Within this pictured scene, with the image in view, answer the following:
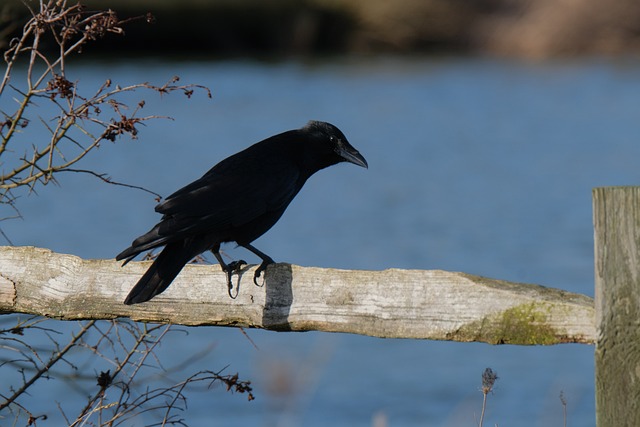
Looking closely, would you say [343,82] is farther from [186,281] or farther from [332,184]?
[186,281]

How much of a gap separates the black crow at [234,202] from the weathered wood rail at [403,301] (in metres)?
0.11

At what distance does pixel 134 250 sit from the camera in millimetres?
3148

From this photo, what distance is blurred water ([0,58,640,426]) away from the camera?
766 centimetres

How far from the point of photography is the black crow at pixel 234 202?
10.5 ft

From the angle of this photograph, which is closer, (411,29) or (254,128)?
(254,128)

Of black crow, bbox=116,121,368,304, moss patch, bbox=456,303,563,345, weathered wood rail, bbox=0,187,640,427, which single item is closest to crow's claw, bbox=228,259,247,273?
black crow, bbox=116,121,368,304

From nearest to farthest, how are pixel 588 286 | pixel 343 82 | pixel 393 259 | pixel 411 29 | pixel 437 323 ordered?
pixel 437 323 → pixel 588 286 → pixel 393 259 → pixel 343 82 → pixel 411 29

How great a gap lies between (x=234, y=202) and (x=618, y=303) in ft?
5.51

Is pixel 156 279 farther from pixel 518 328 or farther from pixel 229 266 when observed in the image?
pixel 518 328

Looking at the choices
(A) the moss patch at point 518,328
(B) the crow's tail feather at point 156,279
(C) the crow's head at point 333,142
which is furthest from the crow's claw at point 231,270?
(C) the crow's head at point 333,142

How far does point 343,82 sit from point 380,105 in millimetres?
2728

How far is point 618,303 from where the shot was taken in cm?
244

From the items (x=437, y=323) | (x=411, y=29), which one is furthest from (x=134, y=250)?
(x=411, y=29)

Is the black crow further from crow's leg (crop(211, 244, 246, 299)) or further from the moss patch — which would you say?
the moss patch
